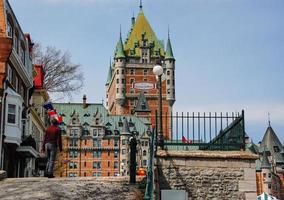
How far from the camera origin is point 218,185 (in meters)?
18.8

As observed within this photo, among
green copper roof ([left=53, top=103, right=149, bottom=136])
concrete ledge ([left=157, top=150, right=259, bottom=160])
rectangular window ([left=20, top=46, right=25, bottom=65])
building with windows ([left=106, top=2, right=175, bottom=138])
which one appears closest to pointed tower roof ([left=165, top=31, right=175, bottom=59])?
building with windows ([left=106, top=2, right=175, bottom=138])

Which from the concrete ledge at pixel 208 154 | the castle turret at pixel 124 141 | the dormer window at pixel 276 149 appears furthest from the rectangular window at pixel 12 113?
the dormer window at pixel 276 149

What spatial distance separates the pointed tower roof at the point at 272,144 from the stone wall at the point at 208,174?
12202 cm

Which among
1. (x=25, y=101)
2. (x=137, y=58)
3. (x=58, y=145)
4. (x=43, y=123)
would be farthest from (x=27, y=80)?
(x=137, y=58)

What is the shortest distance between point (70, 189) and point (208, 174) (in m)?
4.41

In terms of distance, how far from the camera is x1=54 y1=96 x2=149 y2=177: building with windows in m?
130

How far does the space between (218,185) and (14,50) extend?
22388 mm

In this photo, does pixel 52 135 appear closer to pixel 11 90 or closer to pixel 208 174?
pixel 208 174

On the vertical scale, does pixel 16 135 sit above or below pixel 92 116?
below

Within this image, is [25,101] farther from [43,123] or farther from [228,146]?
[228,146]

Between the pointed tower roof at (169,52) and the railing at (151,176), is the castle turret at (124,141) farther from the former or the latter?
the railing at (151,176)

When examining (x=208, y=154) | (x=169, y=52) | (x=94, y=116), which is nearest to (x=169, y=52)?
(x=169, y=52)

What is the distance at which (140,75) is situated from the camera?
15038cm

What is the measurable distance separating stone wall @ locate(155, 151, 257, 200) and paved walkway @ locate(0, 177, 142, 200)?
1.36 metres
